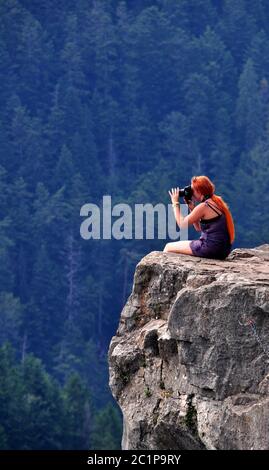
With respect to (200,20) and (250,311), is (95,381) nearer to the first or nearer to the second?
(200,20)

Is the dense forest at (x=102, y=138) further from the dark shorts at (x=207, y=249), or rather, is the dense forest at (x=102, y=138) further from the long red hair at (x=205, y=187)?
the long red hair at (x=205, y=187)

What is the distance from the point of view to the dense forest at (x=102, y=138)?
119 m

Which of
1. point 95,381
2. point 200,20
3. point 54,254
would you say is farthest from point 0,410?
point 200,20

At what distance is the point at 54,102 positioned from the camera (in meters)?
145

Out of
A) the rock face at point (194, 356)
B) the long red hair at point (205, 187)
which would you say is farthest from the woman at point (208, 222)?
the rock face at point (194, 356)

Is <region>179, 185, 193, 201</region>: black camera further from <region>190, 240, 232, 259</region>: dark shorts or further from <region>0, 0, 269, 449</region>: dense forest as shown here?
<region>0, 0, 269, 449</region>: dense forest

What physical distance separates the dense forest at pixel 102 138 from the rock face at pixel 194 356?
3382 inches

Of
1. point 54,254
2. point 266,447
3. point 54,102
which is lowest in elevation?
point 266,447

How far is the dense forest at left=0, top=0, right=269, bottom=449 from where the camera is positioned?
391ft

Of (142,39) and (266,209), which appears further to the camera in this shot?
(142,39)

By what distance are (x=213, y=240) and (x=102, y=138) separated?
127071mm

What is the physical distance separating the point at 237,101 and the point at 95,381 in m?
44.4

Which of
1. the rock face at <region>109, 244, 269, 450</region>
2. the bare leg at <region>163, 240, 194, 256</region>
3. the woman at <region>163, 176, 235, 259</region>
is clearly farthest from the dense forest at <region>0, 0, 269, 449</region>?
the rock face at <region>109, 244, 269, 450</region>

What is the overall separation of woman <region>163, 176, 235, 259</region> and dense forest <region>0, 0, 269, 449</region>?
85.5 m
